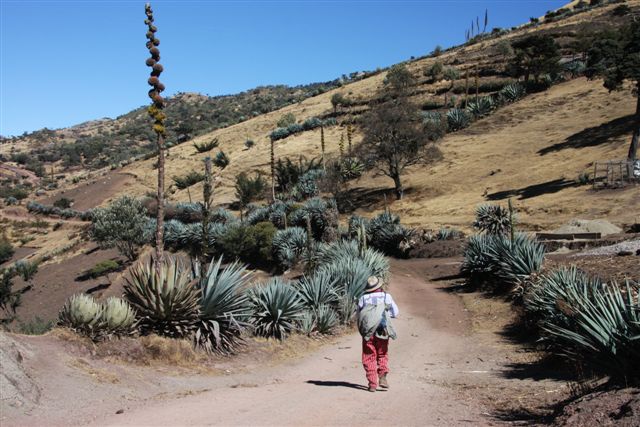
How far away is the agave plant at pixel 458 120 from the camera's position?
50197mm

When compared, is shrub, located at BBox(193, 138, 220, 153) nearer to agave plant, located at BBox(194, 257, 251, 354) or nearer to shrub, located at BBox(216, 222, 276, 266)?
shrub, located at BBox(216, 222, 276, 266)

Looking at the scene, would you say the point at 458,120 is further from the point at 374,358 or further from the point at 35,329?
the point at 374,358

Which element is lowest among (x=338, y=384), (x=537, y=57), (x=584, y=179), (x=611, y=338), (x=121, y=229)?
(x=338, y=384)

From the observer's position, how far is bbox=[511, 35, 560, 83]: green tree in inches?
2007

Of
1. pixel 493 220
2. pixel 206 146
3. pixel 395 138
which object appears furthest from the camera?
pixel 206 146

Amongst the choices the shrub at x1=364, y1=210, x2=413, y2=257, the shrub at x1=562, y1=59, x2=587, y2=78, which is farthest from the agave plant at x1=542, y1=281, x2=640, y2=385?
the shrub at x1=562, y1=59, x2=587, y2=78

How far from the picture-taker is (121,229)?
35.3 metres

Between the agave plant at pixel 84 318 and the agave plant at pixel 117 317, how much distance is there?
0.09 meters

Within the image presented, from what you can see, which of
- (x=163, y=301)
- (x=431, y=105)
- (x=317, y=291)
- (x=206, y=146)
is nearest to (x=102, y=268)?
(x=317, y=291)

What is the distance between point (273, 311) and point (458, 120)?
42.2 meters

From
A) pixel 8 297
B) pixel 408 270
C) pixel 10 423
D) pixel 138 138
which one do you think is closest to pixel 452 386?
pixel 10 423

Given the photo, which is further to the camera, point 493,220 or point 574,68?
point 574,68

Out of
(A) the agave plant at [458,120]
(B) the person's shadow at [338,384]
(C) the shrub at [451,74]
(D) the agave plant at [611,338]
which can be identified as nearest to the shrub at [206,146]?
(C) the shrub at [451,74]

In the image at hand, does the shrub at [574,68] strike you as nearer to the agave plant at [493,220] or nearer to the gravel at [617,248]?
the agave plant at [493,220]
